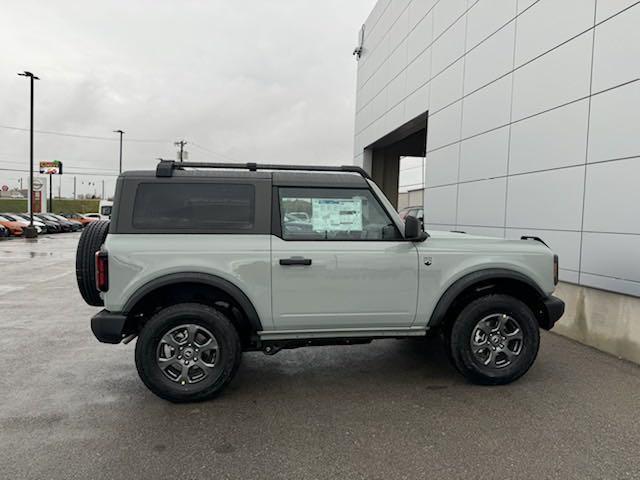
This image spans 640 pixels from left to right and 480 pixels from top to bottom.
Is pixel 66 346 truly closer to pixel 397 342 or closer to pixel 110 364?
pixel 110 364

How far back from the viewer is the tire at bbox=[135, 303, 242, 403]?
3.69m

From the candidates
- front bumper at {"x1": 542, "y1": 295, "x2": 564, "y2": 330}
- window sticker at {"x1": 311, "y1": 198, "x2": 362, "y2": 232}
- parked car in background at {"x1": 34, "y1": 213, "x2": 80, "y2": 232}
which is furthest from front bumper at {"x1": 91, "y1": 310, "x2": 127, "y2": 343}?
parked car in background at {"x1": 34, "y1": 213, "x2": 80, "y2": 232}

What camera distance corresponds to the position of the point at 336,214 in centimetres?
405

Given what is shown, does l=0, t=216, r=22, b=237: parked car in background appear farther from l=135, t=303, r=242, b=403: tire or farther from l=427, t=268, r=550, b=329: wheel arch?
l=427, t=268, r=550, b=329: wheel arch

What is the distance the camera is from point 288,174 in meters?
4.14

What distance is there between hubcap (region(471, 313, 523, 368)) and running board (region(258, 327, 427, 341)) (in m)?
0.50

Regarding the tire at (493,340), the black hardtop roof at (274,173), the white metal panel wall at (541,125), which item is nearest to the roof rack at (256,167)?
the black hardtop roof at (274,173)

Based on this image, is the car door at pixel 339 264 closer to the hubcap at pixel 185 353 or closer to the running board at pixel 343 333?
the running board at pixel 343 333

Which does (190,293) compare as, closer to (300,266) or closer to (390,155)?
(300,266)

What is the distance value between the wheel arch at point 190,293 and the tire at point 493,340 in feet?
6.09

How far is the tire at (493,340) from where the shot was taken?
4.11 metres

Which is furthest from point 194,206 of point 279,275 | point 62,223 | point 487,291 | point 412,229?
point 62,223

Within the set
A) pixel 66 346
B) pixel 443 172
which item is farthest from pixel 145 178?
pixel 443 172

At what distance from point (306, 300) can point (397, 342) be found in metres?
2.23
